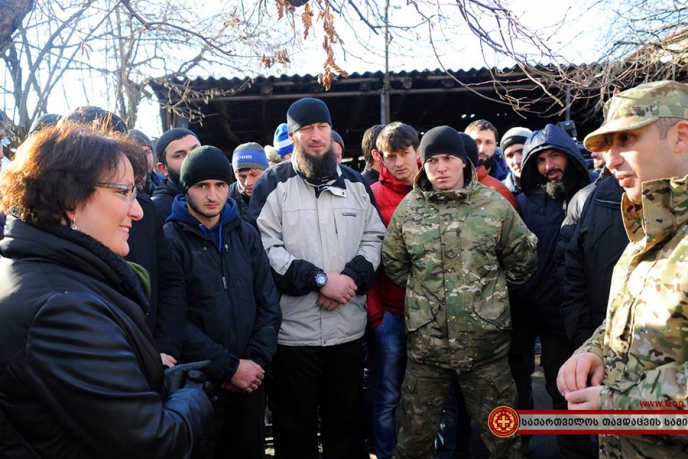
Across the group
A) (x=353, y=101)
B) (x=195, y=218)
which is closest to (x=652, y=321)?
(x=195, y=218)

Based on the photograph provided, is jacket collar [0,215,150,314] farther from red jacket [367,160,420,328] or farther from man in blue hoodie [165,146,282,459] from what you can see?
red jacket [367,160,420,328]

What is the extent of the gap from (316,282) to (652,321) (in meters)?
2.08

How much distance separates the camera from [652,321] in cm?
175

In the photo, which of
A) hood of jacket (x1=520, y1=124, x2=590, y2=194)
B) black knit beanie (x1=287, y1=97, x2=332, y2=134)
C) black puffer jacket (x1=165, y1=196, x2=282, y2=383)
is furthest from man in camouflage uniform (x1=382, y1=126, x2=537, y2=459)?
black puffer jacket (x1=165, y1=196, x2=282, y2=383)

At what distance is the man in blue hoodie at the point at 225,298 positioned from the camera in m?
3.14

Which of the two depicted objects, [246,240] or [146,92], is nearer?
[246,240]

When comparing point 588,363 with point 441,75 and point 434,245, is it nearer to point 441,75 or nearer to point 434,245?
point 434,245

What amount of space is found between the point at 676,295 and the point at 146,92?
13.1 meters

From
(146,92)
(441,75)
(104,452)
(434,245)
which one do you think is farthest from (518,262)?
(146,92)

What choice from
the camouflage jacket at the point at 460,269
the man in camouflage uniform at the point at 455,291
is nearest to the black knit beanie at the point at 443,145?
the man in camouflage uniform at the point at 455,291

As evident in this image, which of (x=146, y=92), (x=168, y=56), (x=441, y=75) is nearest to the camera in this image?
(x=441, y=75)

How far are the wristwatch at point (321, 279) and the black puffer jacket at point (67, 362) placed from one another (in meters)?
1.85

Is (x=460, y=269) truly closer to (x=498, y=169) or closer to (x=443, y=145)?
(x=443, y=145)

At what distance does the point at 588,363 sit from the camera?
2.06 metres
